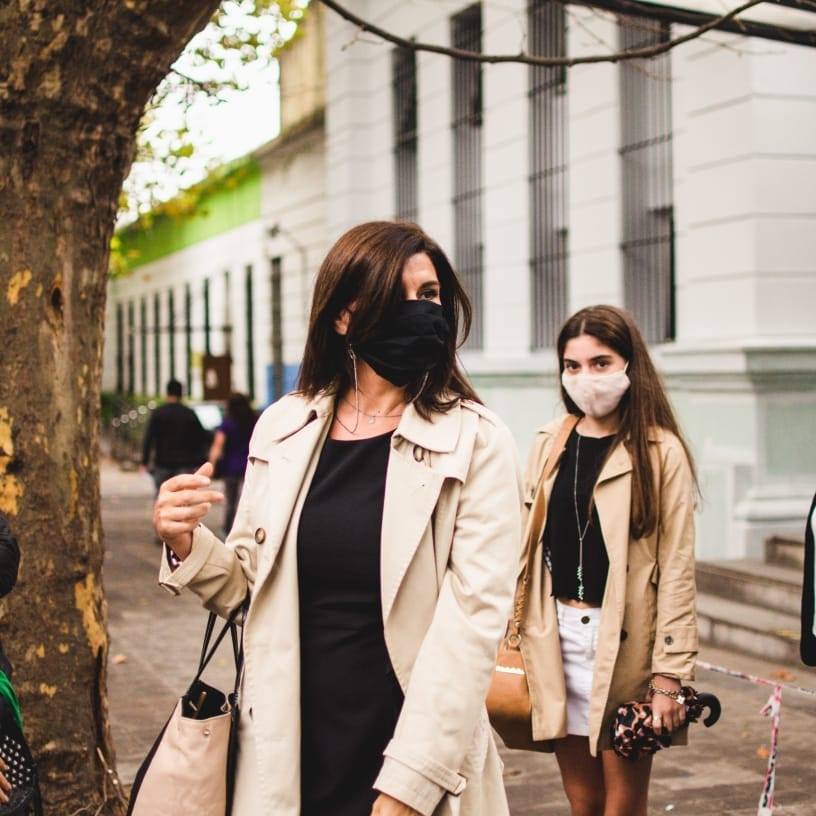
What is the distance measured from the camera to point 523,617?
4152mm

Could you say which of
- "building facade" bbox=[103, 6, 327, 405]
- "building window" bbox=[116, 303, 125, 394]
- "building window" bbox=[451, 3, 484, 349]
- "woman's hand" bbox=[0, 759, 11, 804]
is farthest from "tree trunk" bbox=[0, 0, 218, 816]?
"building window" bbox=[116, 303, 125, 394]

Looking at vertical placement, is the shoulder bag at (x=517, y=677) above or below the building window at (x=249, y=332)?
below

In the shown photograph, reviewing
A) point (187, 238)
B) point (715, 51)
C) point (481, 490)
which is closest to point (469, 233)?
point (715, 51)

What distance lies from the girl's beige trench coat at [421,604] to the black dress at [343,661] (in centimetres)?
4

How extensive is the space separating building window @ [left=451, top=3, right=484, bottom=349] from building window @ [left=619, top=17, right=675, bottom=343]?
3621mm

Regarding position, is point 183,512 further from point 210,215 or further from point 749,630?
point 210,215

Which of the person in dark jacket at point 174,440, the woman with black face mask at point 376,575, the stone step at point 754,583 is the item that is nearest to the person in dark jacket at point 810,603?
the woman with black face mask at point 376,575

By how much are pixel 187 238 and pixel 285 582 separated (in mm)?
32857

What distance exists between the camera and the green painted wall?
21859 millimetres

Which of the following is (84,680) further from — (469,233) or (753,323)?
(469,233)

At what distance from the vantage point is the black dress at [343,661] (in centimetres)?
258

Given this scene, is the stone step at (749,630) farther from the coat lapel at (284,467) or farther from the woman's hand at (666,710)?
the coat lapel at (284,467)

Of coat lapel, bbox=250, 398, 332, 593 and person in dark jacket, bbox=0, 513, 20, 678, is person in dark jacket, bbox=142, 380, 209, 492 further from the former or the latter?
coat lapel, bbox=250, 398, 332, 593

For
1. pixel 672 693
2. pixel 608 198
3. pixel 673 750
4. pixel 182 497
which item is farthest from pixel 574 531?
pixel 608 198
